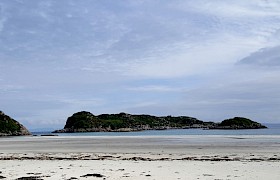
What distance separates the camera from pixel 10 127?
402 ft

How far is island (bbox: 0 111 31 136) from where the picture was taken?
388ft

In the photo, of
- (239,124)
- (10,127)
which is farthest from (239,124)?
(10,127)

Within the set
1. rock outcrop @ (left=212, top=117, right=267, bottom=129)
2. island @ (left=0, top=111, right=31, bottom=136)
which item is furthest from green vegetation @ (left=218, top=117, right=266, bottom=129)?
island @ (left=0, top=111, right=31, bottom=136)

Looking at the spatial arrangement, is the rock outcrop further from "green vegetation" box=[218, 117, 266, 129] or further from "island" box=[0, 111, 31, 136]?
"island" box=[0, 111, 31, 136]

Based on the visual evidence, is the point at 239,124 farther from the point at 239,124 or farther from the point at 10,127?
the point at 10,127

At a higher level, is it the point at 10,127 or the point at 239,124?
the point at 239,124

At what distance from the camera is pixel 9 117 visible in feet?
434

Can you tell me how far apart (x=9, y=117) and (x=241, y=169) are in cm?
12740

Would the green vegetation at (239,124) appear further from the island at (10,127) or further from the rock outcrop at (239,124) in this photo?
the island at (10,127)

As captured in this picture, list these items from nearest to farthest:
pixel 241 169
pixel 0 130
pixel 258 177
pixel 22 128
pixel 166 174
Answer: pixel 258 177 → pixel 166 174 → pixel 241 169 → pixel 0 130 → pixel 22 128

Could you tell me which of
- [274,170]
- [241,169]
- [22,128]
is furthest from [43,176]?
[22,128]

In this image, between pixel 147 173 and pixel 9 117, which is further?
pixel 9 117

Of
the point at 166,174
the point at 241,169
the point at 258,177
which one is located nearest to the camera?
the point at 258,177

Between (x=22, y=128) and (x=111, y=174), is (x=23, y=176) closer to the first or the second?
(x=111, y=174)
